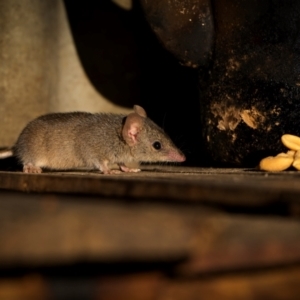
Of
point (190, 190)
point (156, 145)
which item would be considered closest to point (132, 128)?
point (156, 145)

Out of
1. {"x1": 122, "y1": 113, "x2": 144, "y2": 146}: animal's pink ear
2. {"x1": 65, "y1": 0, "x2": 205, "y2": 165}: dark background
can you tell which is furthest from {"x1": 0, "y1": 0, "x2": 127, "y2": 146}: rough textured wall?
{"x1": 122, "y1": 113, "x2": 144, "y2": 146}: animal's pink ear

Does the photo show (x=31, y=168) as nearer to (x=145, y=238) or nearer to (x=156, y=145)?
(x=156, y=145)

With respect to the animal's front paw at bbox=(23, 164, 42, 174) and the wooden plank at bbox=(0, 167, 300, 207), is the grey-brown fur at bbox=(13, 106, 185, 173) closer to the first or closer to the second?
the animal's front paw at bbox=(23, 164, 42, 174)

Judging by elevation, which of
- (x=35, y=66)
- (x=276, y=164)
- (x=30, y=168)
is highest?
(x=35, y=66)

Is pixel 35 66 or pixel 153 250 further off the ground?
pixel 35 66

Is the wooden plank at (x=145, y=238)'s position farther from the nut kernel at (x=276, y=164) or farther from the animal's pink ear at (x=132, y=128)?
the animal's pink ear at (x=132, y=128)

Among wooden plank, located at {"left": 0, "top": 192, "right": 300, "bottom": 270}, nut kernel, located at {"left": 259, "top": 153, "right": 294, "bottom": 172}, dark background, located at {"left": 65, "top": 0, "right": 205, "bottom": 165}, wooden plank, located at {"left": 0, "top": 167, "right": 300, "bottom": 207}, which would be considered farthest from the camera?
dark background, located at {"left": 65, "top": 0, "right": 205, "bottom": 165}

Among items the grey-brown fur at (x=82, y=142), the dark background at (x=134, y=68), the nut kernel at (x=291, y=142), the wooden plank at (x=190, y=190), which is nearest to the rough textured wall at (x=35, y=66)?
the dark background at (x=134, y=68)

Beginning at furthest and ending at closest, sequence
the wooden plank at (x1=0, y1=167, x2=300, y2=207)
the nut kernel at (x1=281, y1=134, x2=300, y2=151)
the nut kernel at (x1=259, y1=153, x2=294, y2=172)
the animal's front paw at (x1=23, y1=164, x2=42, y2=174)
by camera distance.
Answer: the animal's front paw at (x1=23, y1=164, x2=42, y2=174), the nut kernel at (x1=281, y1=134, x2=300, y2=151), the nut kernel at (x1=259, y1=153, x2=294, y2=172), the wooden plank at (x1=0, y1=167, x2=300, y2=207)
